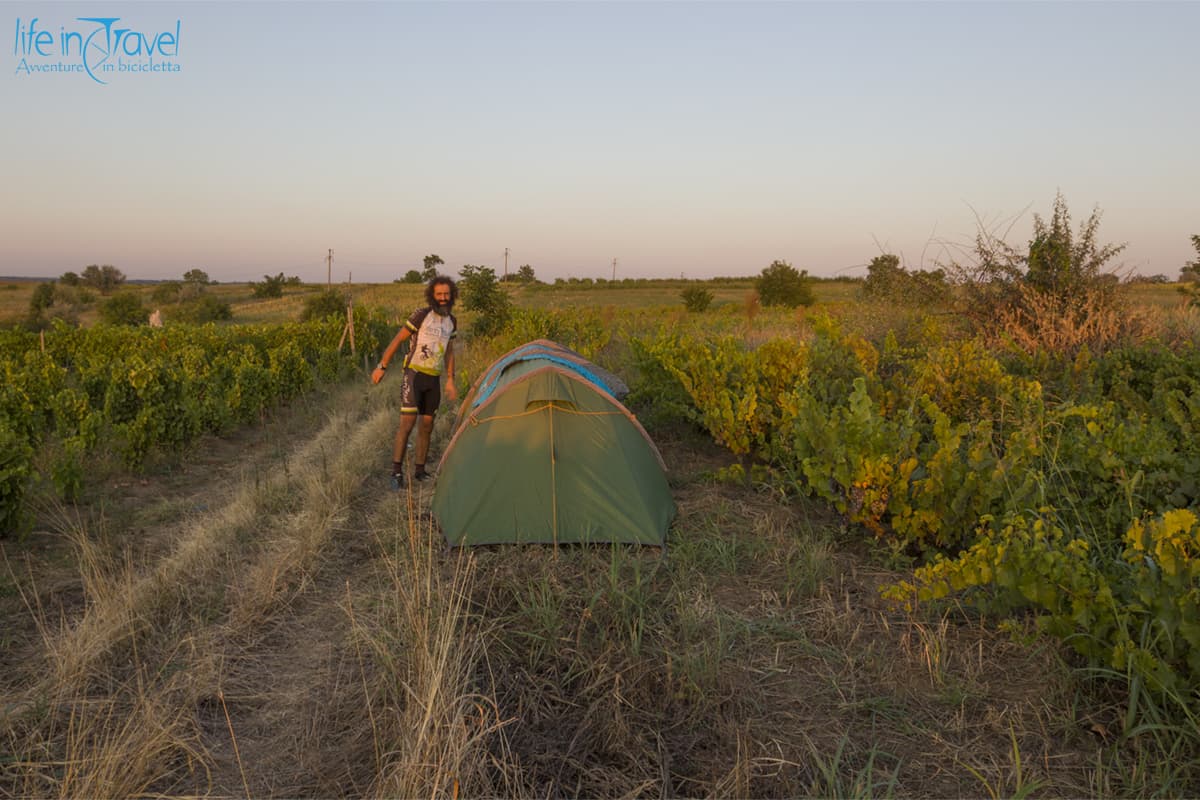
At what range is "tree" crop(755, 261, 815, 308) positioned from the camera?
139 feet

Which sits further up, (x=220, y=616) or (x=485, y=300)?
(x=485, y=300)

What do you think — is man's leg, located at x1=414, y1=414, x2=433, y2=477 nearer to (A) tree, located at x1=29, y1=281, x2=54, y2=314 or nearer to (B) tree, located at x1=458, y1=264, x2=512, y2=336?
(B) tree, located at x1=458, y1=264, x2=512, y2=336

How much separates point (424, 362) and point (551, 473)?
6.81 ft

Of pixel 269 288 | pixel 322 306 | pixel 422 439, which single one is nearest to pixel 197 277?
pixel 269 288

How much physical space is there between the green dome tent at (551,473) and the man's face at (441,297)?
1.42m

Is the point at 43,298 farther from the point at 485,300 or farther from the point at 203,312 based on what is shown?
the point at 485,300

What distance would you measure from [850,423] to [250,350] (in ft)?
38.7

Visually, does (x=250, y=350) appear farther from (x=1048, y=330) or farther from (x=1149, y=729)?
(x=1149, y=729)

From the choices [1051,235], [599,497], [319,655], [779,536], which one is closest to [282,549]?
[319,655]

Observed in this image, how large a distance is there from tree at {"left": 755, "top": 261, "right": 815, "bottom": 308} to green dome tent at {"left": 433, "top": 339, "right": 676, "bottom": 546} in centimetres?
3798

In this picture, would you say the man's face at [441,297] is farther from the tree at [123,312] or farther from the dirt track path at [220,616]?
the tree at [123,312]

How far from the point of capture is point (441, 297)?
21.3 ft

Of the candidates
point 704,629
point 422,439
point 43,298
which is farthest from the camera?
point 43,298

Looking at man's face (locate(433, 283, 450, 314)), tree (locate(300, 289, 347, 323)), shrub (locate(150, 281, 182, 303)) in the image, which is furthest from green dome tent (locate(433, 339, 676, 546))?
shrub (locate(150, 281, 182, 303))
